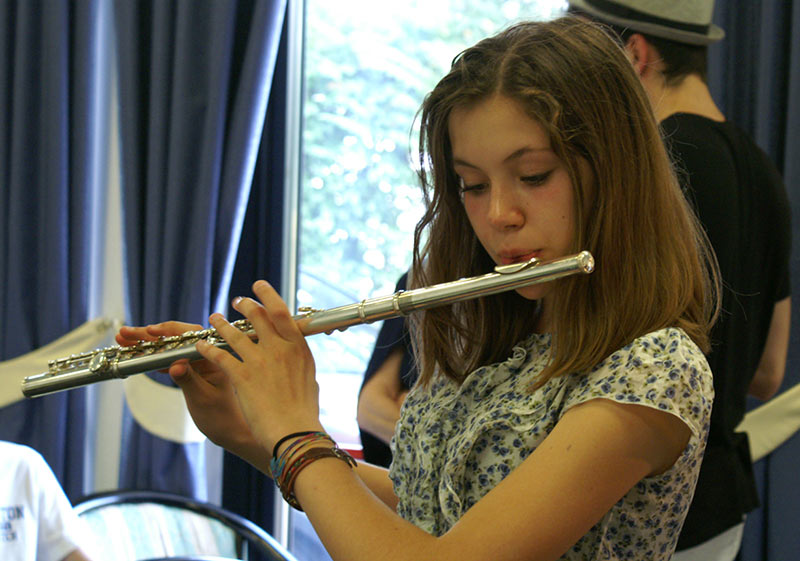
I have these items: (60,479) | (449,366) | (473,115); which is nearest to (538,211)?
(473,115)

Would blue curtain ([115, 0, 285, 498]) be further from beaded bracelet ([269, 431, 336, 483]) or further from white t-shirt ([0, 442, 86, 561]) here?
beaded bracelet ([269, 431, 336, 483])

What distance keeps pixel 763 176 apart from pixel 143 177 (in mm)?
1752

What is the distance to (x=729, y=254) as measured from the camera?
134 centimetres

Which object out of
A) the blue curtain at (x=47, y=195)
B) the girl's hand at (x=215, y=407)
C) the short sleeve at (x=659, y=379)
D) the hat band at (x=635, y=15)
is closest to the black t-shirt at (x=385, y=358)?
the girl's hand at (x=215, y=407)

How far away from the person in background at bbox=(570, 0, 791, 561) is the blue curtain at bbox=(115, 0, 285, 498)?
3.89ft

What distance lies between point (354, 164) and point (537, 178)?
1.73 meters

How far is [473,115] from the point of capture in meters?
1.00

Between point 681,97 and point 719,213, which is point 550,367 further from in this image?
point 681,97

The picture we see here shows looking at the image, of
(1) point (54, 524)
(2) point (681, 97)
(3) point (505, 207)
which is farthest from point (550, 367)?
(1) point (54, 524)

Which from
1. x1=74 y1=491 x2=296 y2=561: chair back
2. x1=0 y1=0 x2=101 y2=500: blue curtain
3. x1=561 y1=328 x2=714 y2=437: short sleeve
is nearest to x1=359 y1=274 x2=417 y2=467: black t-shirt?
x1=74 y1=491 x2=296 y2=561: chair back

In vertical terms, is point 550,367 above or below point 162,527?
above

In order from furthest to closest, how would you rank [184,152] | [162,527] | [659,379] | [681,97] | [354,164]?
[354,164]
[184,152]
[162,527]
[681,97]
[659,379]

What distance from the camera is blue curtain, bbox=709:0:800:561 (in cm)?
193

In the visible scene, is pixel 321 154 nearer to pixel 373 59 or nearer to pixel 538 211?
pixel 373 59
